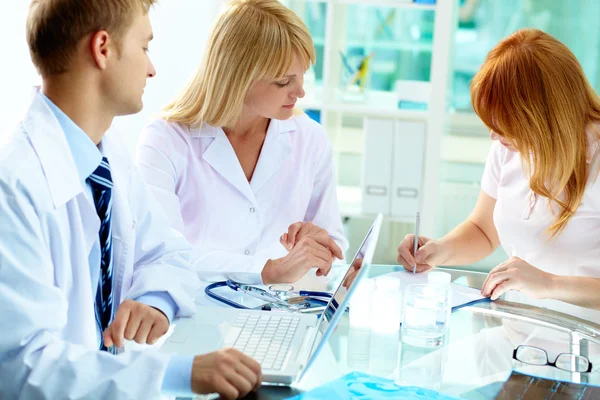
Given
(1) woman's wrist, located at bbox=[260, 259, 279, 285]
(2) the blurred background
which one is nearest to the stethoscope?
(1) woman's wrist, located at bbox=[260, 259, 279, 285]

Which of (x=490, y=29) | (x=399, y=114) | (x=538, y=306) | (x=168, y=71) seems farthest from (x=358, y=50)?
(x=538, y=306)

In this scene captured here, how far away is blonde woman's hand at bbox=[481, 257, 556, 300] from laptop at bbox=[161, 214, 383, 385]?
0.38 metres

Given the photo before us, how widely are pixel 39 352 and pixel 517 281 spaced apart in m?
1.08

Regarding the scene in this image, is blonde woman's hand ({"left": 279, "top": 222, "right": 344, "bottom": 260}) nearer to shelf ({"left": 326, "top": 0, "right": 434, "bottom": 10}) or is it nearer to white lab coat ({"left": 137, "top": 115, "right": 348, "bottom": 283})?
white lab coat ({"left": 137, "top": 115, "right": 348, "bottom": 283})

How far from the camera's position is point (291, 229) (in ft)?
6.40

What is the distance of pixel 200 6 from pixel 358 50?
841 mm

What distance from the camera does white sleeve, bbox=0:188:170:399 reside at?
1.07 meters

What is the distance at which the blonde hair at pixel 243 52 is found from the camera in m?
2.03

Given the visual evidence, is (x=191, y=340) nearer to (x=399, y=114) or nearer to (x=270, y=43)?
(x=270, y=43)

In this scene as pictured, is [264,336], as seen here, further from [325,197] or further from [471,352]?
[325,197]

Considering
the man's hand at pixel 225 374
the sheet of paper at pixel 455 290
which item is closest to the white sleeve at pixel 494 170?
the sheet of paper at pixel 455 290

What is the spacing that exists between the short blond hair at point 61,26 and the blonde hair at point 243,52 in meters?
0.72

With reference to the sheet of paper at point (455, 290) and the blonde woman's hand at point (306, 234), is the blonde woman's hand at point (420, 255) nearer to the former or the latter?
the sheet of paper at point (455, 290)

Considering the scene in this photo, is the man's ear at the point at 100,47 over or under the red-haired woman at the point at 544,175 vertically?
over
